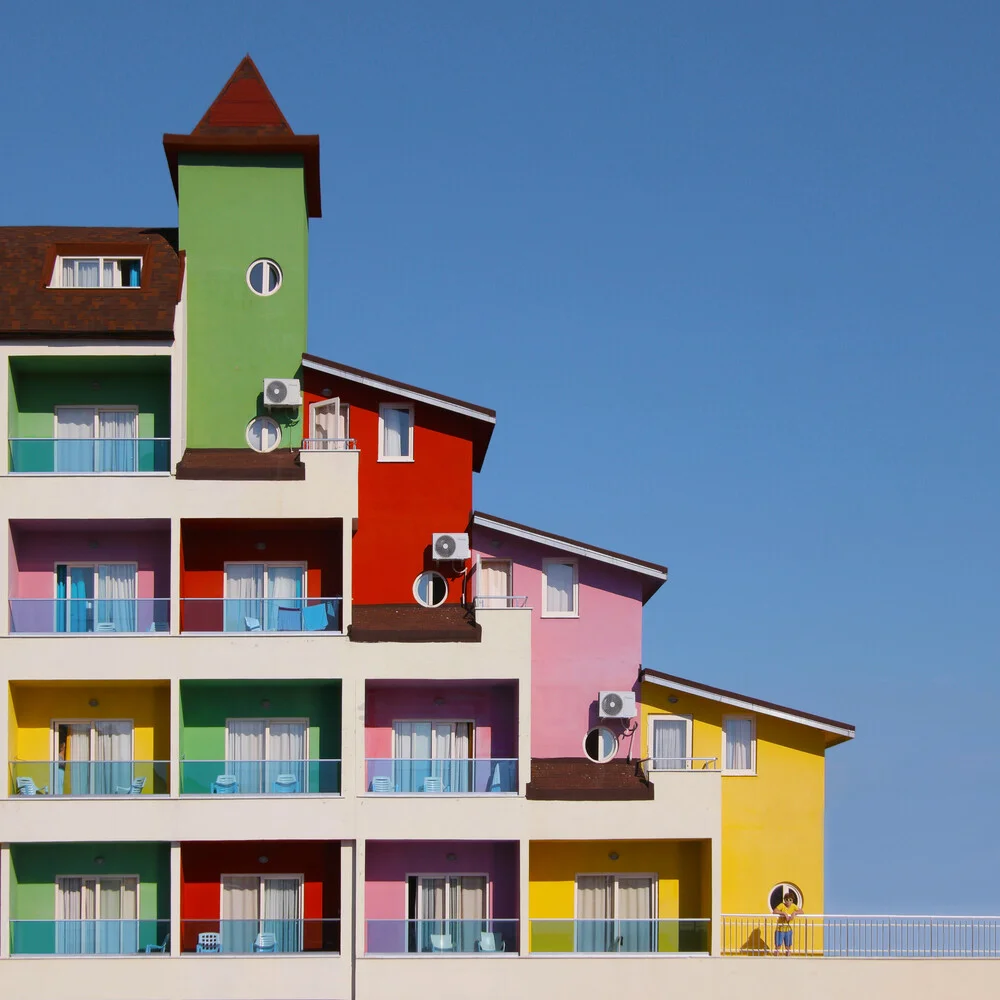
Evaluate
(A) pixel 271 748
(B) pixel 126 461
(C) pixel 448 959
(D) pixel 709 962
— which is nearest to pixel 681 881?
(D) pixel 709 962

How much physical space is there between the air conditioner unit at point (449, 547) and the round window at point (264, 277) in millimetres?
7237

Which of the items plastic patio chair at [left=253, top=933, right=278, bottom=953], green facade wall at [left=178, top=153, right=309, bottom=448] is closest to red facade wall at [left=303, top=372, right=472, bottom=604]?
green facade wall at [left=178, top=153, right=309, bottom=448]

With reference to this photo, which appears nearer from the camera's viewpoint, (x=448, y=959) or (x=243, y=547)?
(x=448, y=959)

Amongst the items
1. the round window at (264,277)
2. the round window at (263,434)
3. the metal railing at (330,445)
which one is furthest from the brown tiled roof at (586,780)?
the round window at (264,277)

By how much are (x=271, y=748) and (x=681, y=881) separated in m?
9.58

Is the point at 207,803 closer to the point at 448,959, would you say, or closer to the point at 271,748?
the point at 271,748

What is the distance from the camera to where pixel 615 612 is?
42.2 m

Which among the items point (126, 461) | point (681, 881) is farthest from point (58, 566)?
point (681, 881)

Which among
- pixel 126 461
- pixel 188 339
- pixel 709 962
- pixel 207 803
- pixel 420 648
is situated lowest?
pixel 709 962

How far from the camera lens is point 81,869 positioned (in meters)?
39.8

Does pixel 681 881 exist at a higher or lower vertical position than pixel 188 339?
lower

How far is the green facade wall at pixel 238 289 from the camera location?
42031 mm

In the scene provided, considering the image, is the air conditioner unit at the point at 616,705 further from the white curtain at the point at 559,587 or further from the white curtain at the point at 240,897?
the white curtain at the point at 240,897

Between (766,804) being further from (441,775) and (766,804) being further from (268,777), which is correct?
(268,777)
